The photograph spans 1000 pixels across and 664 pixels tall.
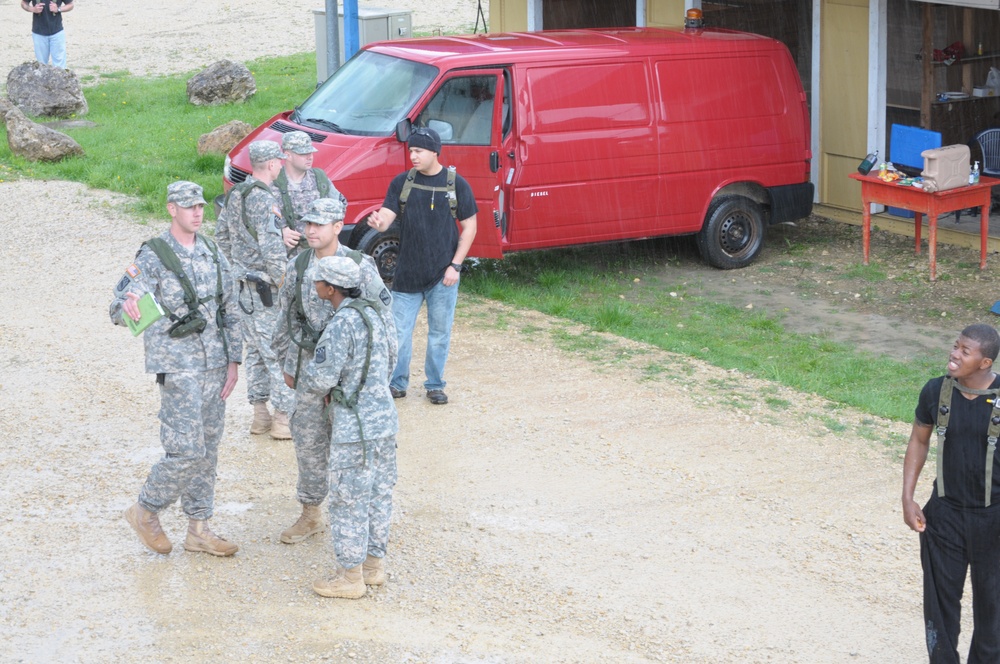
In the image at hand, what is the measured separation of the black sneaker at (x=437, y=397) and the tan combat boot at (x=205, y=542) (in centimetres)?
240

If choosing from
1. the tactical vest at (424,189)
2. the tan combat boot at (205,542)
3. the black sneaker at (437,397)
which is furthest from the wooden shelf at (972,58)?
the tan combat boot at (205,542)

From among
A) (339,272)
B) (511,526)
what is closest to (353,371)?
(339,272)

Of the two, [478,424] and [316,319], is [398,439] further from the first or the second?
[316,319]

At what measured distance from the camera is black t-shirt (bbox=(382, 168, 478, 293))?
8008 millimetres

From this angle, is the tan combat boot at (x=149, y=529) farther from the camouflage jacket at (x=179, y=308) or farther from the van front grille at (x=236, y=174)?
the van front grille at (x=236, y=174)

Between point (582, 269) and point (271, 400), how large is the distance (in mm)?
4808

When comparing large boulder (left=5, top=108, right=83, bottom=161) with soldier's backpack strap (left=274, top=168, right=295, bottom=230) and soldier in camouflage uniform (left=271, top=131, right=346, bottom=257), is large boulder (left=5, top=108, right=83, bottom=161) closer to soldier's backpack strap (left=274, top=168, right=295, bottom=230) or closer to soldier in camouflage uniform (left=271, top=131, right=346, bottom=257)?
soldier in camouflage uniform (left=271, top=131, right=346, bottom=257)

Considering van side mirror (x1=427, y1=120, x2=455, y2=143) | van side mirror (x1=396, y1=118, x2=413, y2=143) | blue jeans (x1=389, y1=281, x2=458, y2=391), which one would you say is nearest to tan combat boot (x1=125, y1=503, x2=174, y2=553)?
blue jeans (x1=389, y1=281, x2=458, y2=391)

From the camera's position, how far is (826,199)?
13.7 meters

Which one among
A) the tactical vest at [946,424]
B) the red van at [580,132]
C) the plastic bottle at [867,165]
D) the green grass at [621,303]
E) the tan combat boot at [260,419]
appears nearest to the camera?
the tactical vest at [946,424]

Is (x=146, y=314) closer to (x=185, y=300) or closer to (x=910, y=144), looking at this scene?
(x=185, y=300)

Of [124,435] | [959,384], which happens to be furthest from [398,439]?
[959,384]

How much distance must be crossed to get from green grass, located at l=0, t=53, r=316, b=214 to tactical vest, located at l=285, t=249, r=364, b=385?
26.5ft

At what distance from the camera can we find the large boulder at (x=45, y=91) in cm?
1875
